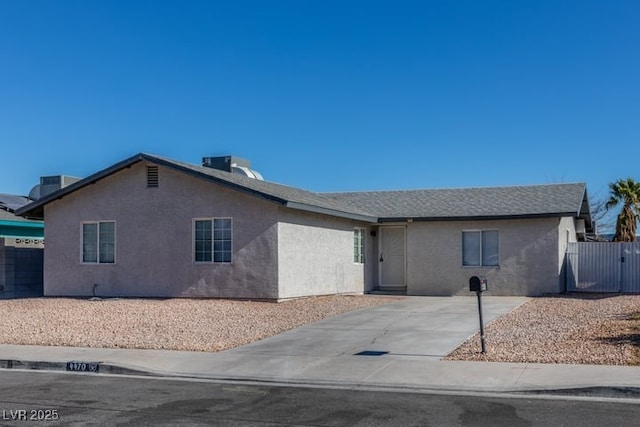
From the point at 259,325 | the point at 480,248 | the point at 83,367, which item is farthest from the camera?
the point at 480,248

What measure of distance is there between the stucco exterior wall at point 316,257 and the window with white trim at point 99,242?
5.48 m

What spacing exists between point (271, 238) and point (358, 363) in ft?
29.1

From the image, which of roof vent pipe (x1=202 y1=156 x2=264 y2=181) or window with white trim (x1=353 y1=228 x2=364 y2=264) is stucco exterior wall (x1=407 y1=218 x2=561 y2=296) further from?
roof vent pipe (x1=202 y1=156 x2=264 y2=181)

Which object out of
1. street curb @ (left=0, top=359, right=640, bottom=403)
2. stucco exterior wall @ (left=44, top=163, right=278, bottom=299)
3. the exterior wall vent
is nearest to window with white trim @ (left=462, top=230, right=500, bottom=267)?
stucco exterior wall @ (left=44, top=163, right=278, bottom=299)

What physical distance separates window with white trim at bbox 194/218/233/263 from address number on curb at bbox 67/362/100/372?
9.06 meters

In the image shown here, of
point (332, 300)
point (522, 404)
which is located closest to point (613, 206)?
point (332, 300)

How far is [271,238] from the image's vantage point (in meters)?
20.4

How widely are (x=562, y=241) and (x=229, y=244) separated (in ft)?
37.2

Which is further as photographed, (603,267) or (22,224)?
(603,267)

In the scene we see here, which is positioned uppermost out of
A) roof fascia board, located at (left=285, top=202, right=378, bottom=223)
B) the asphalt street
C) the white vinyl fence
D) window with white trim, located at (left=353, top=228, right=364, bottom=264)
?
roof fascia board, located at (left=285, top=202, right=378, bottom=223)

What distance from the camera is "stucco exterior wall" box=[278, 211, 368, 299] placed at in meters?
20.8

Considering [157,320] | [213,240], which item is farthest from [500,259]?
[157,320]

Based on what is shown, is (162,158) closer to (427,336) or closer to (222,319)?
(222,319)

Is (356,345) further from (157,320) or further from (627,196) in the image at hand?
(627,196)
